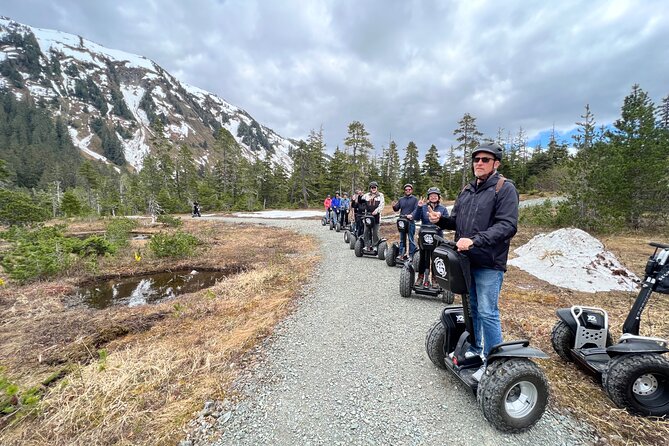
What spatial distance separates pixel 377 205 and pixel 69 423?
7565 millimetres

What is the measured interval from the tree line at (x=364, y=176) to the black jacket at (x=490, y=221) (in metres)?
2.77

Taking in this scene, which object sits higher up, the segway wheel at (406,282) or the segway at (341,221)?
the segway at (341,221)

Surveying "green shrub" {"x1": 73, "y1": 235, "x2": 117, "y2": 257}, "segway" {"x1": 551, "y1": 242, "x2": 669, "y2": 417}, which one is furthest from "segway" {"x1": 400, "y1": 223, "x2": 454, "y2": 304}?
"green shrub" {"x1": 73, "y1": 235, "x2": 117, "y2": 257}

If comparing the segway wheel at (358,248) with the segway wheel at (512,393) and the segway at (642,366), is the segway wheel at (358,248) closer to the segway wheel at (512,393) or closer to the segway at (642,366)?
the segway at (642,366)

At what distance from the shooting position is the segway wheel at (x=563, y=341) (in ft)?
10.6

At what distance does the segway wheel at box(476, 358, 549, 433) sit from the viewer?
2240 mm

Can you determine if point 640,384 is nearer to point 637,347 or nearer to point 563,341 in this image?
point 637,347

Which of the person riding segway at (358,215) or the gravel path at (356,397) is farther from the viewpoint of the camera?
the person riding segway at (358,215)

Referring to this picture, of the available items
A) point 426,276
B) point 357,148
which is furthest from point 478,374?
point 357,148

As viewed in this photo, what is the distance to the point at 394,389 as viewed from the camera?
9.80 ft

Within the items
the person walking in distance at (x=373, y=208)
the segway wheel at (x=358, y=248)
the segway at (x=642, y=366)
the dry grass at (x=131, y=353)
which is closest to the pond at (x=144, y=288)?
the dry grass at (x=131, y=353)

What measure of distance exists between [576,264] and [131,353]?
9.61m

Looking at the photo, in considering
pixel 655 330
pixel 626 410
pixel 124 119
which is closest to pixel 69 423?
pixel 626 410

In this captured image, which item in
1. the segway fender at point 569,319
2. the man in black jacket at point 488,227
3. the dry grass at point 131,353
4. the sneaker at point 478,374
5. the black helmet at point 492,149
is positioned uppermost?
the black helmet at point 492,149
